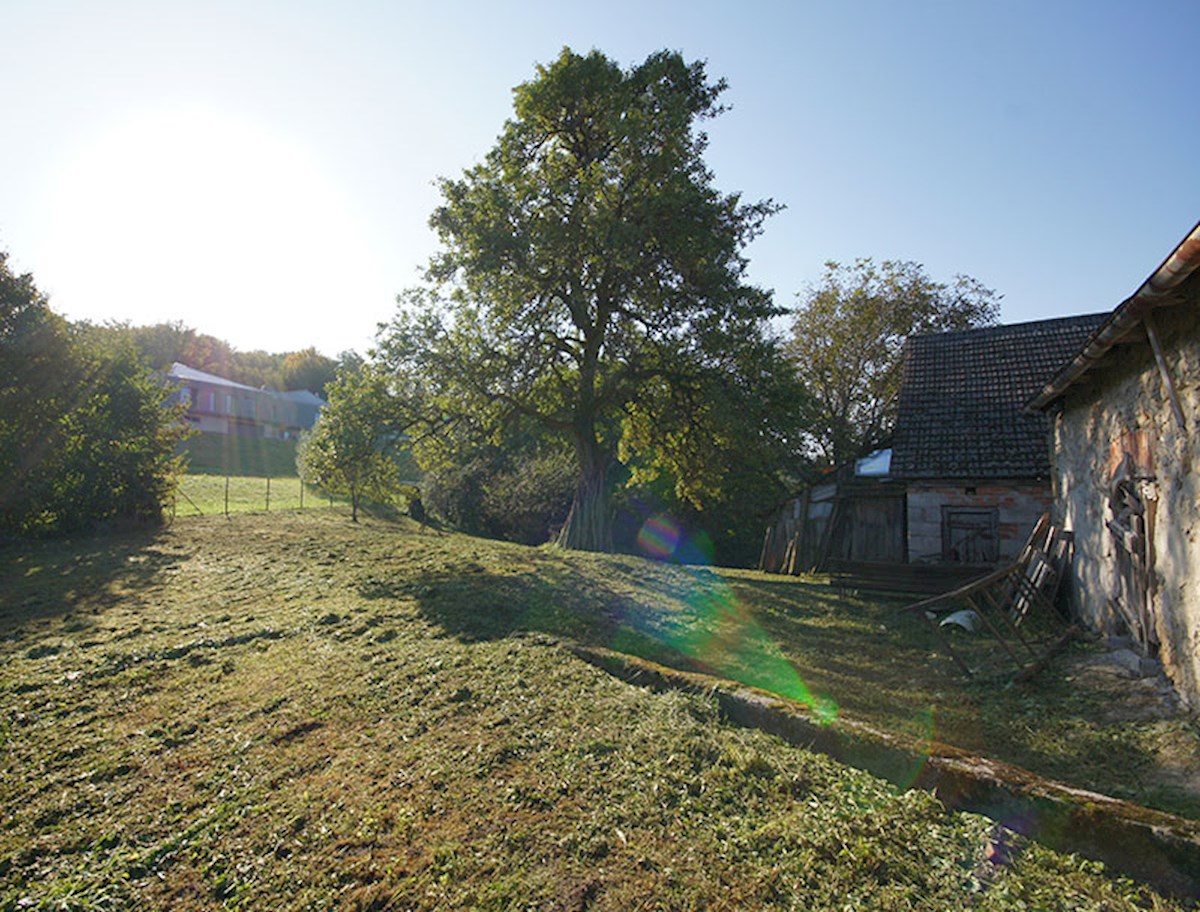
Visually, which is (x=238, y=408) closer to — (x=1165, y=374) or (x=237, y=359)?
(x=237, y=359)

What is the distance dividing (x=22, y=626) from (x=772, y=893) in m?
8.42

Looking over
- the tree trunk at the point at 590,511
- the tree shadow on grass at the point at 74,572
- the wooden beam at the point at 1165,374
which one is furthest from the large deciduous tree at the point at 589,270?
the wooden beam at the point at 1165,374

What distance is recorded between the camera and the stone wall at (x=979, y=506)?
12.3 meters

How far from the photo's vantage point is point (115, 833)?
3.01 metres

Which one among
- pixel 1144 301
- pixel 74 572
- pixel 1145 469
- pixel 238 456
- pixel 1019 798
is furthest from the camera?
pixel 238 456

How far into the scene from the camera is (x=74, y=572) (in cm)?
1003

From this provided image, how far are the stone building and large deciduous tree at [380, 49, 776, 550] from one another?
7.71 metres

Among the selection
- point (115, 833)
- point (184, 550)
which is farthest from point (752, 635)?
point (184, 550)

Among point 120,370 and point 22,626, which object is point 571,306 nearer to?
point 120,370

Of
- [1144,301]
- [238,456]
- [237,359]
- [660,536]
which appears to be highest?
[237,359]

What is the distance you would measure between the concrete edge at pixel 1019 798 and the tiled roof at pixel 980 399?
1038 centimetres

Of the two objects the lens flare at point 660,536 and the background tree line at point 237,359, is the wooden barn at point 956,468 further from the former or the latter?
the background tree line at point 237,359

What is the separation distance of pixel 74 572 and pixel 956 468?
16146 mm

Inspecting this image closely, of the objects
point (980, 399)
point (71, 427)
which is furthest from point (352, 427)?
point (980, 399)
